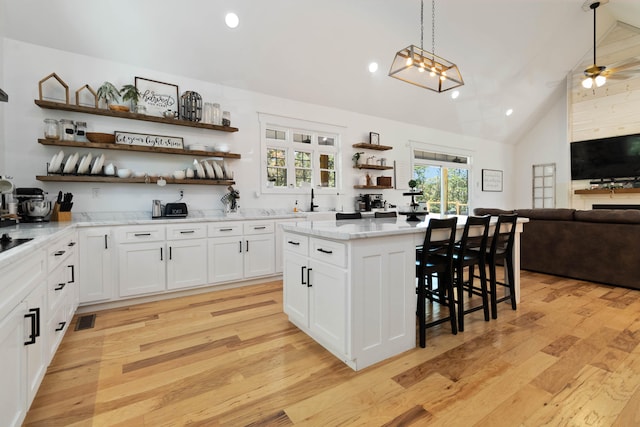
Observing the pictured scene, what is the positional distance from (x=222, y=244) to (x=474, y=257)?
2838 millimetres

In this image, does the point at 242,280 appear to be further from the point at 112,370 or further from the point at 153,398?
the point at 153,398

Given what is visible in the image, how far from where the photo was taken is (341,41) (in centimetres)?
447

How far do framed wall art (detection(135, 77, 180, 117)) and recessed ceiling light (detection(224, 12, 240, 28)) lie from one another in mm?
1068

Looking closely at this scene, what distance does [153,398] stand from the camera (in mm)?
1778

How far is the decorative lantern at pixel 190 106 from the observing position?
4.02 m

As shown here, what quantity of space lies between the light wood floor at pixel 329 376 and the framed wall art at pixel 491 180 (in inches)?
228

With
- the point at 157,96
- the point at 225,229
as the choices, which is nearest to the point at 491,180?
the point at 225,229

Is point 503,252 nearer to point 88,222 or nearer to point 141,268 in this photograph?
point 141,268

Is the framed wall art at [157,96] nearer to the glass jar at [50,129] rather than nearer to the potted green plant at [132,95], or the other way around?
the potted green plant at [132,95]

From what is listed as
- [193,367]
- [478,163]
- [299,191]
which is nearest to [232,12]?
[299,191]

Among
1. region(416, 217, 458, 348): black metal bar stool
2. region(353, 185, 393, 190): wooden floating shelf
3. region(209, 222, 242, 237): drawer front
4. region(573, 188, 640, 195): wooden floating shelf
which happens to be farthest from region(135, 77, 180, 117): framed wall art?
region(573, 188, 640, 195): wooden floating shelf

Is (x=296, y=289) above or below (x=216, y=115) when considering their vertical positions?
below

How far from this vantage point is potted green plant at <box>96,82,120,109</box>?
347cm

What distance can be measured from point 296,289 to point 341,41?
12.2 ft
